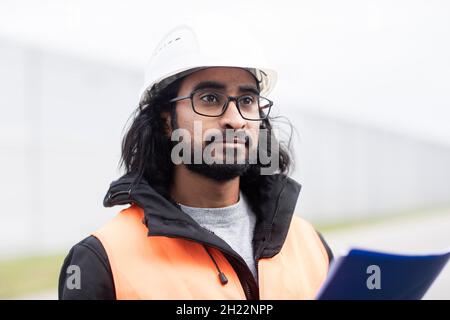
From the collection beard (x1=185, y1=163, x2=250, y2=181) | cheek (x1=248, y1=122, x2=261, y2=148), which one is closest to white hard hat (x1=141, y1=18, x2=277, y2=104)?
cheek (x1=248, y1=122, x2=261, y2=148)

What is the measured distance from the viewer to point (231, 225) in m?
1.88

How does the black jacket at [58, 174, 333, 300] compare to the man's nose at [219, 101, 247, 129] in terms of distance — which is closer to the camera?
the black jacket at [58, 174, 333, 300]

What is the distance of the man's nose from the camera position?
1777 mm

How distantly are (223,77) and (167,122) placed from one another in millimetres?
353

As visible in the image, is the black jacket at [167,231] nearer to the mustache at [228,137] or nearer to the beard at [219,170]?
the beard at [219,170]

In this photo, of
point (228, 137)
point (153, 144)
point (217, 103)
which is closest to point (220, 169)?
point (228, 137)

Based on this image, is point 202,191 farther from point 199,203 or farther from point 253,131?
point 253,131

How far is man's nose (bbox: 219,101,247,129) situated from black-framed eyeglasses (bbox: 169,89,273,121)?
0.01 m

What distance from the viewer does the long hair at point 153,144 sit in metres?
1.95

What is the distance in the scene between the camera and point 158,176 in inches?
77.3

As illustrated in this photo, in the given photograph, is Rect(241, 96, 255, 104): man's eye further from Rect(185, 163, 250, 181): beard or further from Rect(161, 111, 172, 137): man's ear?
Rect(161, 111, 172, 137): man's ear

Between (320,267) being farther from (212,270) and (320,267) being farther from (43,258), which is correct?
(43,258)
